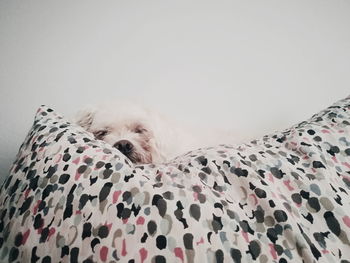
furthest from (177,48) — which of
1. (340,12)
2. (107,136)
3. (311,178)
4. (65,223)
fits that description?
(340,12)

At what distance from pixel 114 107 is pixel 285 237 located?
0.70 m

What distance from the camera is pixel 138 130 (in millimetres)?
893

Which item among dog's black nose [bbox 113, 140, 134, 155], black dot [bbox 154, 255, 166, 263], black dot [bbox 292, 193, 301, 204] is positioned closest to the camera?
black dot [bbox 154, 255, 166, 263]

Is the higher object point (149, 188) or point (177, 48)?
point (177, 48)

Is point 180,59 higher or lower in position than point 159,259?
higher

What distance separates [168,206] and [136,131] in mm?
500

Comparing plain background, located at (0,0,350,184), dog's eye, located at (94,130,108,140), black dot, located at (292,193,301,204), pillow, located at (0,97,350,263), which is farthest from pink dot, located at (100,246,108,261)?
plain background, located at (0,0,350,184)

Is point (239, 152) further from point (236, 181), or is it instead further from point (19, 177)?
point (19, 177)

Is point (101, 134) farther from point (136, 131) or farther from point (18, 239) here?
point (18, 239)

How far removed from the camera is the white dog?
0.84 m

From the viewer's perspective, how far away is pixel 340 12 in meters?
1.36

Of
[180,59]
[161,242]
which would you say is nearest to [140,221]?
[161,242]

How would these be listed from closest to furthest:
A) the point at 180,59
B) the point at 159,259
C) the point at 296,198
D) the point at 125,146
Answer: the point at 159,259
the point at 296,198
the point at 125,146
the point at 180,59

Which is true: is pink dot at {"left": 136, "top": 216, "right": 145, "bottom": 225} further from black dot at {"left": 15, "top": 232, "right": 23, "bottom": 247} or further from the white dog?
the white dog
